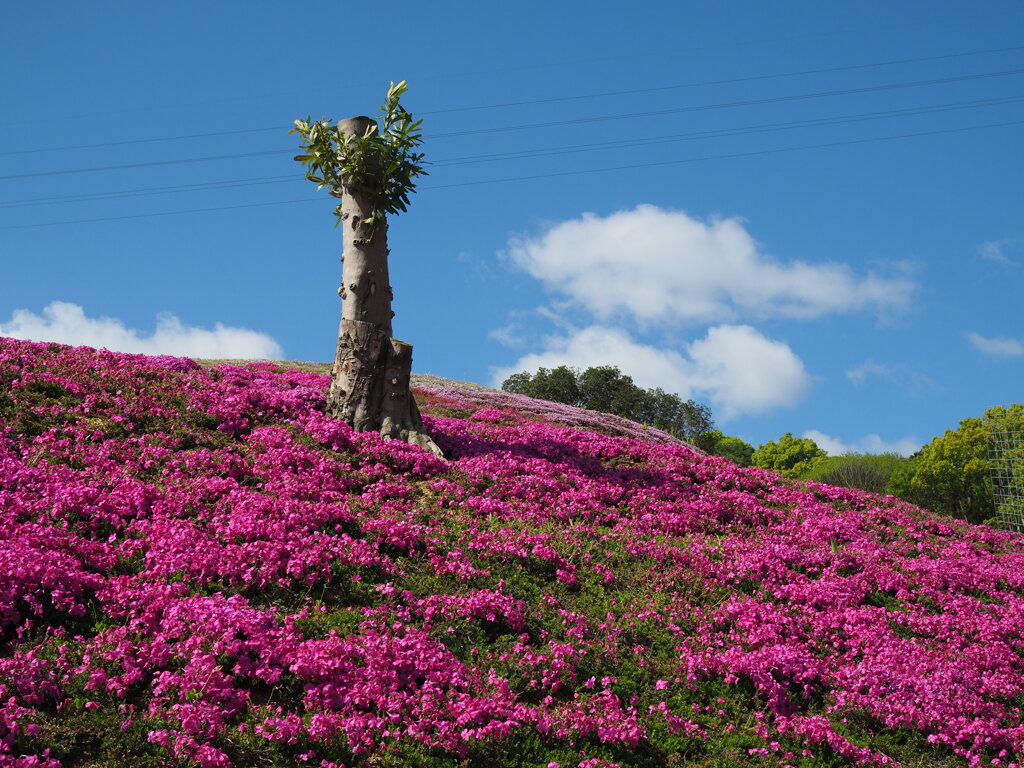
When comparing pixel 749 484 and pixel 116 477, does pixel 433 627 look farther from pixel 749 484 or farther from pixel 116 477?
pixel 749 484

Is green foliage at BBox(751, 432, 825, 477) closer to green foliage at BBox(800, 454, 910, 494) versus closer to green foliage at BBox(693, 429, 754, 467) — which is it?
green foliage at BBox(693, 429, 754, 467)

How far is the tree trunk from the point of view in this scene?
17578mm

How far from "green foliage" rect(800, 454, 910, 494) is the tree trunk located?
44.4m

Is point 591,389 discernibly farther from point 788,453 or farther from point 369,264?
point 369,264

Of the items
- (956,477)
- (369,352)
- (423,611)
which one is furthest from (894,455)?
(423,611)

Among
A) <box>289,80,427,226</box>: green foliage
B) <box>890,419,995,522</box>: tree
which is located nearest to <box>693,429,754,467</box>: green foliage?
<box>890,419,995,522</box>: tree

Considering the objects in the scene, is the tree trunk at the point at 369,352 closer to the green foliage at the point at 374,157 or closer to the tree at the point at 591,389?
the green foliage at the point at 374,157

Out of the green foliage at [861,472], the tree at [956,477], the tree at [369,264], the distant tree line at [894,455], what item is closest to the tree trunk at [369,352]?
the tree at [369,264]

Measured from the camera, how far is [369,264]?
17.9m

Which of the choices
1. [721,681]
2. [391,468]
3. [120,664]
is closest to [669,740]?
[721,681]

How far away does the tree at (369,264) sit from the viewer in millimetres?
17609

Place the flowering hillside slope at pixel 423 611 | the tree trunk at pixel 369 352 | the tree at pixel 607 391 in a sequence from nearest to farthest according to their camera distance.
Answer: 1. the flowering hillside slope at pixel 423 611
2. the tree trunk at pixel 369 352
3. the tree at pixel 607 391

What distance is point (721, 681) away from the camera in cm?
1006

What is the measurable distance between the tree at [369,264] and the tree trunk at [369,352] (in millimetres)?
22
